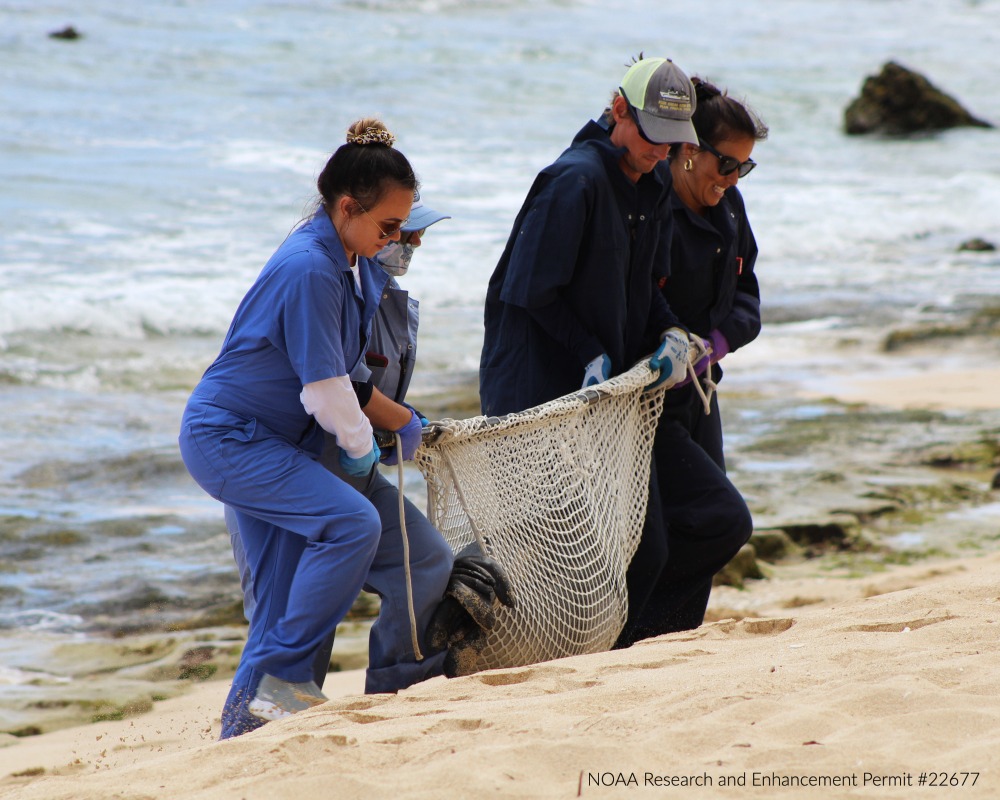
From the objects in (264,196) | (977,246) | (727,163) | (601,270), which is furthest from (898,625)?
(264,196)

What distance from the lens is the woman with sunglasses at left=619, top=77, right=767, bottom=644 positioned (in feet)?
13.2

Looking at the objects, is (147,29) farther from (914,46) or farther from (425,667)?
(425,667)

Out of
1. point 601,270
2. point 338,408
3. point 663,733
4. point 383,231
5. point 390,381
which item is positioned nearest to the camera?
point 663,733

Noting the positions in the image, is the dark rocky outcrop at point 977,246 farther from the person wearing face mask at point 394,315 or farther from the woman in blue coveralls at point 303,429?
the woman in blue coveralls at point 303,429

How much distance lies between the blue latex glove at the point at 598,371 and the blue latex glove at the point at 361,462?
87cm

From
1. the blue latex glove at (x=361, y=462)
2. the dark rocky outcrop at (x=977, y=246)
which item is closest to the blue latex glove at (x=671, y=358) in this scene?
the blue latex glove at (x=361, y=462)

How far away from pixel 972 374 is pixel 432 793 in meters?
7.78

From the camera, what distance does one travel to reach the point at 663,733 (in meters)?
2.64

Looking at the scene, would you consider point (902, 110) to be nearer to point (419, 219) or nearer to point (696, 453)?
point (696, 453)

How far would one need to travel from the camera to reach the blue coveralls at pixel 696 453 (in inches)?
164

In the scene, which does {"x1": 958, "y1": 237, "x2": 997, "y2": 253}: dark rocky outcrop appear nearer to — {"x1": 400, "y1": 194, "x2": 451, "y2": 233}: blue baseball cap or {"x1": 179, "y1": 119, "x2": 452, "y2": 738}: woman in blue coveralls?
{"x1": 400, "y1": 194, "x2": 451, "y2": 233}: blue baseball cap

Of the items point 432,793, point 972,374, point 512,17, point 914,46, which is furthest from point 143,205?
→ point 914,46

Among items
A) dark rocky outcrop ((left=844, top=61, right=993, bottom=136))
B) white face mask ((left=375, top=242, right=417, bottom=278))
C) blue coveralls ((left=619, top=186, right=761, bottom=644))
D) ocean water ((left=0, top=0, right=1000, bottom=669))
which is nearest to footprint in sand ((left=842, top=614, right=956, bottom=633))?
blue coveralls ((left=619, top=186, right=761, bottom=644))

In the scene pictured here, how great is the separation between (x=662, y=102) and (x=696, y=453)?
3.99 ft
